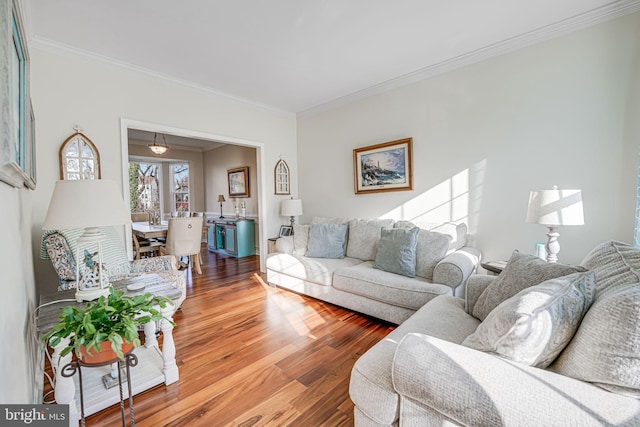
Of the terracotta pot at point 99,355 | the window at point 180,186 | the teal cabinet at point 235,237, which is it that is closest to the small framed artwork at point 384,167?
the teal cabinet at point 235,237

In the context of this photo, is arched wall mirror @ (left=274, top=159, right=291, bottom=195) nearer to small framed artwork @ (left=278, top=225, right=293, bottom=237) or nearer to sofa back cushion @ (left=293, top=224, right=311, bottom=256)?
small framed artwork @ (left=278, top=225, right=293, bottom=237)

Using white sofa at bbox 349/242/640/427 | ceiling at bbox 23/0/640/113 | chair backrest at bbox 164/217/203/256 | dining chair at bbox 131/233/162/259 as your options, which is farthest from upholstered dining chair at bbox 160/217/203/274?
white sofa at bbox 349/242/640/427

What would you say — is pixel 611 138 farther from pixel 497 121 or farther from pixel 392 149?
pixel 392 149

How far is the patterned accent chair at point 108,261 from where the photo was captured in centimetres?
223

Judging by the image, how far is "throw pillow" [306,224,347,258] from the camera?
3.48 meters

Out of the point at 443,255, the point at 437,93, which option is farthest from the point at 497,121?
the point at 443,255

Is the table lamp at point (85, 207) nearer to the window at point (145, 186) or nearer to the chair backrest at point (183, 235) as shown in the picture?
the chair backrest at point (183, 235)

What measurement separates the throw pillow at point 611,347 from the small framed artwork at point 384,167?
8.57ft

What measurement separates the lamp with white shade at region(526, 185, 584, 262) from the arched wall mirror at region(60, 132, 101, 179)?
4.06 metres

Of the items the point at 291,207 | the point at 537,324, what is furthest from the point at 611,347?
the point at 291,207

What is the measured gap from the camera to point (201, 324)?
2.64 meters

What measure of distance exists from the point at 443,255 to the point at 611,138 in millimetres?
1634

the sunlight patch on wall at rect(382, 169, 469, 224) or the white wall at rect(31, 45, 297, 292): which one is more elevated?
the white wall at rect(31, 45, 297, 292)

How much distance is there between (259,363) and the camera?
202 centimetres
